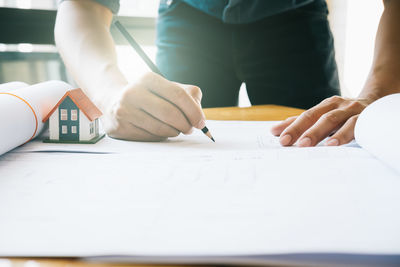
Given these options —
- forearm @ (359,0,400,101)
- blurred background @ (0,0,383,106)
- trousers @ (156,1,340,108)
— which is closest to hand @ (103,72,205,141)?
forearm @ (359,0,400,101)

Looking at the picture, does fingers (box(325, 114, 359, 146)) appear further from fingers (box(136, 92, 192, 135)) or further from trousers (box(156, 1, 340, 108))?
trousers (box(156, 1, 340, 108))

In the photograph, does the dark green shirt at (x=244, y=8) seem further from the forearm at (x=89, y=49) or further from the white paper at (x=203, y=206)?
the white paper at (x=203, y=206)

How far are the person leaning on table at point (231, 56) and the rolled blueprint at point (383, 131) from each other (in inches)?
4.1

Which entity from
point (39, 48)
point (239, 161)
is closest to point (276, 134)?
point (239, 161)

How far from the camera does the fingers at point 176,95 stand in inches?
22.9

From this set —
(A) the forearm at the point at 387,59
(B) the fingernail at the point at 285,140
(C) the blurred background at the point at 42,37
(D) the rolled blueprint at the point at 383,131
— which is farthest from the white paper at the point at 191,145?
(C) the blurred background at the point at 42,37

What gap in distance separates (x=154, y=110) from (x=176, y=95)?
0.15 feet

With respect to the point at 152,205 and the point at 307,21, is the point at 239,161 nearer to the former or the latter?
the point at 152,205

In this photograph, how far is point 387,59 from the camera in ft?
2.85

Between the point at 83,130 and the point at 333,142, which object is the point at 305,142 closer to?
the point at 333,142

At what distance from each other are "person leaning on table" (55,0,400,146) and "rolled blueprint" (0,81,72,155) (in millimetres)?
108

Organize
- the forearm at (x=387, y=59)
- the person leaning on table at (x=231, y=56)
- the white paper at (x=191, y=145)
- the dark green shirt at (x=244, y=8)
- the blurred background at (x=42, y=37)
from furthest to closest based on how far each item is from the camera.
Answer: the blurred background at (x=42, y=37) < the dark green shirt at (x=244, y=8) < the forearm at (x=387, y=59) < the person leaning on table at (x=231, y=56) < the white paper at (x=191, y=145)

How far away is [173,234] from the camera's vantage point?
250 mm

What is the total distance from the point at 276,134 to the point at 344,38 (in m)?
2.55
